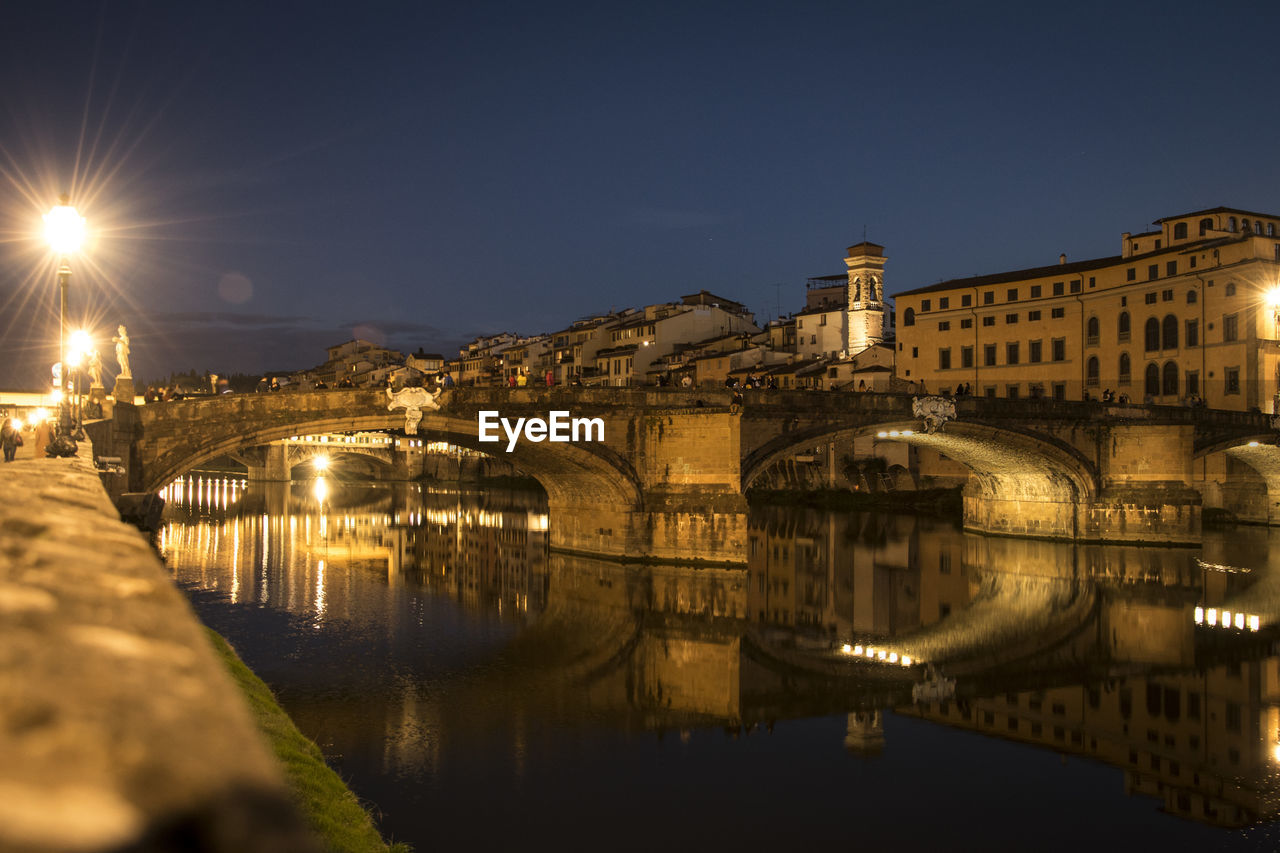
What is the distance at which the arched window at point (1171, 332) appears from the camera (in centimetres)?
4750

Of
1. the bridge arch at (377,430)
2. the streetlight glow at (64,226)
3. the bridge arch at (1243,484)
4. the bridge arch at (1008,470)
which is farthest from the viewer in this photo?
the bridge arch at (1243,484)

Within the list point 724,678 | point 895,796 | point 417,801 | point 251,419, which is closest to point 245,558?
point 251,419

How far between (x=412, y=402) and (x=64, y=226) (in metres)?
14.2

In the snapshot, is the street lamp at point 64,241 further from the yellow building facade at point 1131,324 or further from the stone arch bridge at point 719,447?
the yellow building facade at point 1131,324

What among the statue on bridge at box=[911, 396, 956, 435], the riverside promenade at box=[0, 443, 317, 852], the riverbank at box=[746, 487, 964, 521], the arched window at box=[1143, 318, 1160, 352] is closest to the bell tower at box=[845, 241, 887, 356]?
the riverbank at box=[746, 487, 964, 521]

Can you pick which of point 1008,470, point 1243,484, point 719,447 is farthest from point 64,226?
point 1243,484

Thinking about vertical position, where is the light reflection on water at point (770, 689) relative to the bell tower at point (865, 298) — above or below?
below

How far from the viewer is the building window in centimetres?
4778

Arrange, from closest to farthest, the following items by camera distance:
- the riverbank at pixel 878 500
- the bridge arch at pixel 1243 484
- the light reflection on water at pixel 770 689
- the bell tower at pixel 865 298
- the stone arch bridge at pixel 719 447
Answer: the light reflection on water at pixel 770 689 → the stone arch bridge at pixel 719 447 → the bridge arch at pixel 1243 484 → the riverbank at pixel 878 500 → the bell tower at pixel 865 298

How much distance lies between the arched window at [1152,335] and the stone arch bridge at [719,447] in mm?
7098

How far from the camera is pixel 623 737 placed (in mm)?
15734

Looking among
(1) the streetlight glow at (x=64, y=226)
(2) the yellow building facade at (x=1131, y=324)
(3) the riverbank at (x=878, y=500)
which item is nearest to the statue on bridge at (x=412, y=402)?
(1) the streetlight glow at (x=64, y=226)

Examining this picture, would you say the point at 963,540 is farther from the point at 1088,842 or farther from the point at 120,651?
the point at 120,651

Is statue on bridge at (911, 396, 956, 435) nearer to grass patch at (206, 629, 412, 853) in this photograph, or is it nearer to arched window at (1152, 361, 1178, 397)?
arched window at (1152, 361, 1178, 397)
